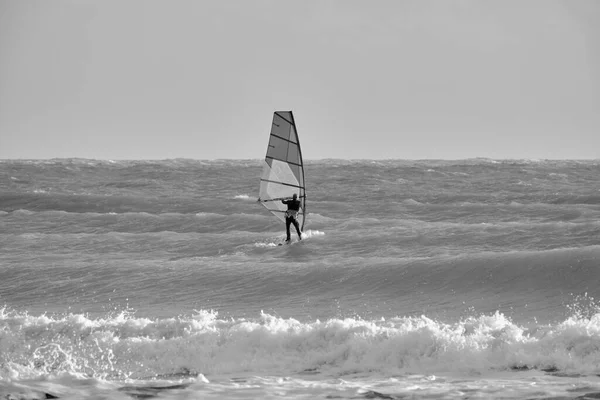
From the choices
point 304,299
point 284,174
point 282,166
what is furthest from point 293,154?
point 304,299

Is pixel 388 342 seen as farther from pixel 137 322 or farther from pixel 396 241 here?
pixel 396 241

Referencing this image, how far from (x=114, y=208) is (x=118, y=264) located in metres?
9.30

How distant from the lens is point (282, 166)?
1641 cm

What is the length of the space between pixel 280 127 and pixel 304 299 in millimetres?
5483

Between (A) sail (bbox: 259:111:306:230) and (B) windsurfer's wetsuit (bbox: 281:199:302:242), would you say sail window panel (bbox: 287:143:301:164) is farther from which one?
(B) windsurfer's wetsuit (bbox: 281:199:302:242)

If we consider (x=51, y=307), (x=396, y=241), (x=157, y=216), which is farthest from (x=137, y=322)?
(x=157, y=216)

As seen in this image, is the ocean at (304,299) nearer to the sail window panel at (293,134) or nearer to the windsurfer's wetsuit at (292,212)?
the windsurfer's wetsuit at (292,212)

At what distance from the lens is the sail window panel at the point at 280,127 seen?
16.1m

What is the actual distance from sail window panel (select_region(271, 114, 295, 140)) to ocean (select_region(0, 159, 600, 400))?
2.04 m

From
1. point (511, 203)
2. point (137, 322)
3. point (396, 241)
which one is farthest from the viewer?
point (511, 203)

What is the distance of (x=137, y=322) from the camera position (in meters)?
9.23

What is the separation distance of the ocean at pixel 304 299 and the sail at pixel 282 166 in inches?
35.2

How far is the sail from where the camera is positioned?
1619 centimetres

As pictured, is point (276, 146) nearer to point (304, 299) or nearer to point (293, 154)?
point (293, 154)
